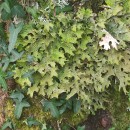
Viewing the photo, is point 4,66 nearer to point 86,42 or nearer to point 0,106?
point 0,106

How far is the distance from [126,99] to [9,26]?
1.23 meters

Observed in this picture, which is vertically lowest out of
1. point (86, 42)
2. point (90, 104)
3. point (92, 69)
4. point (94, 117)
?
point (94, 117)

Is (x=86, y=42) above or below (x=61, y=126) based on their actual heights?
above

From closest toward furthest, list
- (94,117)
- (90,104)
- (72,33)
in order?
(72,33)
(90,104)
(94,117)

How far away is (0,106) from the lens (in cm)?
285

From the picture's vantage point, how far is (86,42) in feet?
8.61

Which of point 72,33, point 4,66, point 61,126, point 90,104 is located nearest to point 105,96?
point 90,104

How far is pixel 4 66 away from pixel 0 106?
41 centimetres

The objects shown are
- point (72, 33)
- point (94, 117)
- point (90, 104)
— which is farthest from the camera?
point (94, 117)

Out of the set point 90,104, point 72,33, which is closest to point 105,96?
point 90,104

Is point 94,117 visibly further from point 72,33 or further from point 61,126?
point 72,33

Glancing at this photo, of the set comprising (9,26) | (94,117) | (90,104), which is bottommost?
(94,117)

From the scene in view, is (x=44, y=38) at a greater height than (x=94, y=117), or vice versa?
(x=44, y=38)

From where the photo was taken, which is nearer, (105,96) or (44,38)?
(44,38)
